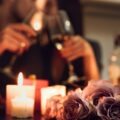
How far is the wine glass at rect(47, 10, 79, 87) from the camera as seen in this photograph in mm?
1245

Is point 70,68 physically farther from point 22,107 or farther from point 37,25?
point 22,107

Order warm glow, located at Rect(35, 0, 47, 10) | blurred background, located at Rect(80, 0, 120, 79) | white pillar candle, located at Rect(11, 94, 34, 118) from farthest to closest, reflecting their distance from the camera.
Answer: blurred background, located at Rect(80, 0, 120, 79), warm glow, located at Rect(35, 0, 47, 10), white pillar candle, located at Rect(11, 94, 34, 118)

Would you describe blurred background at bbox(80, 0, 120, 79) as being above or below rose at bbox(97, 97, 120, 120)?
above

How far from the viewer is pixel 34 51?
124cm

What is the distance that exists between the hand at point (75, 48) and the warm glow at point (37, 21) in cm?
10

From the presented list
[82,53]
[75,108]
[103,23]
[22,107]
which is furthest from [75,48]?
[75,108]

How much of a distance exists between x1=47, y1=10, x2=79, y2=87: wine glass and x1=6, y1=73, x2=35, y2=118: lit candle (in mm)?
469

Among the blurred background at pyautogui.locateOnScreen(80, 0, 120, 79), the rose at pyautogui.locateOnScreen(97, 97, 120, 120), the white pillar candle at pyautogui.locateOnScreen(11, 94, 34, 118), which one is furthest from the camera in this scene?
the blurred background at pyautogui.locateOnScreen(80, 0, 120, 79)

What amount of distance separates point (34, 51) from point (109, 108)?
621mm

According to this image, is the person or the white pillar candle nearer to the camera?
the white pillar candle

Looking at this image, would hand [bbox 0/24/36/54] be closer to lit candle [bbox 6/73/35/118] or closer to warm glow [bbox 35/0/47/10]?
warm glow [bbox 35/0/47/10]

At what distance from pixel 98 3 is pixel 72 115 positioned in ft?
2.65

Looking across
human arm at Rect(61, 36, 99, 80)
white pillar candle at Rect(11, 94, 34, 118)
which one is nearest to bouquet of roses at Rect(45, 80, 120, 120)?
white pillar candle at Rect(11, 94, 34, 118)

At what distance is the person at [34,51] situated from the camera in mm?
1189
